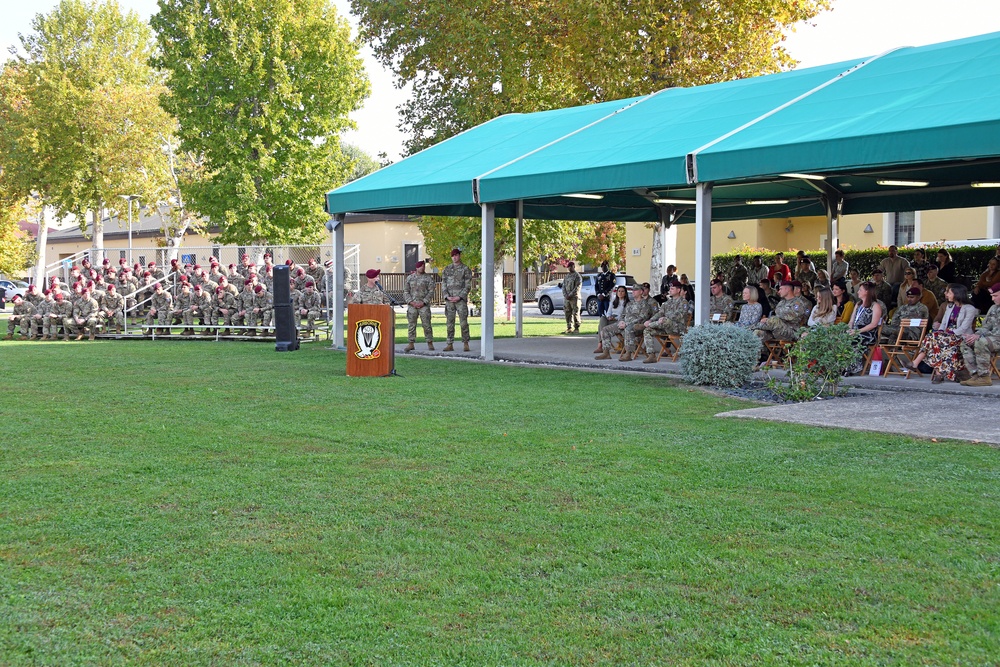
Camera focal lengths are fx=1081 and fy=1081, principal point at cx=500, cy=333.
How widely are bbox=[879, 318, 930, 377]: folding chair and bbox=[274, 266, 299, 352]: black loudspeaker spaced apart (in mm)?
10705

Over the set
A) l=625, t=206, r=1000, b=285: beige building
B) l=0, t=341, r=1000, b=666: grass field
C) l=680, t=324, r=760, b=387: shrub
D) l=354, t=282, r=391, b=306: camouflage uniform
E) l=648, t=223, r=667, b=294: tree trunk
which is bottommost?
l=0, t=341, r=1000, b=666: grass field

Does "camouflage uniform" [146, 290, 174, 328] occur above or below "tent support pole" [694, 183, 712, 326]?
below

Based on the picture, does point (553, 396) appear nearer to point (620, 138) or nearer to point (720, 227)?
point (620, 138)

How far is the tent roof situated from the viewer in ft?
39.6

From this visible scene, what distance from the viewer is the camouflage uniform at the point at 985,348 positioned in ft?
41.5

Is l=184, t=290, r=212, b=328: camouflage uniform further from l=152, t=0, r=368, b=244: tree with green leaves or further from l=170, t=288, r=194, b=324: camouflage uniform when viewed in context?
l=152, t=0, r=368, b=244: tree with green leaves

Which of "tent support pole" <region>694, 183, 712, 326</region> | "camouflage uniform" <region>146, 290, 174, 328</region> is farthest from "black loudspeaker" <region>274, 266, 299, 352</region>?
"tent support pole" <region>694, 183, 712, 326</region>

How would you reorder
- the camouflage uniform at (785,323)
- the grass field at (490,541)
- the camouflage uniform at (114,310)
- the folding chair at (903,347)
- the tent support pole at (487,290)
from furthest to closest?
1. the camouflage uniform at (114,310)
2. the tent support pole at (487,290)
3. the camouflage uniform at (785,323)
4. the folding chair at (903,347)
5. the grass field at (490,541)

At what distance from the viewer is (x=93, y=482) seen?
7434mm

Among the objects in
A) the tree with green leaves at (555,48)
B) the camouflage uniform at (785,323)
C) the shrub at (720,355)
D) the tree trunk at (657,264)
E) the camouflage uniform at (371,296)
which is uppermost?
the tree with green leaves at (555,48)

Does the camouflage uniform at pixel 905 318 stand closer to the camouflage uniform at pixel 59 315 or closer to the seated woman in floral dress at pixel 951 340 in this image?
the seated woman in floral dress at pixel 951 340

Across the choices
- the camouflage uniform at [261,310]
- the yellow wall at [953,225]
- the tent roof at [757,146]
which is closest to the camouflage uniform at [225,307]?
the camouflage uniform at [261,310]

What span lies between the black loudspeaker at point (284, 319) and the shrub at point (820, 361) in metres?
10.7

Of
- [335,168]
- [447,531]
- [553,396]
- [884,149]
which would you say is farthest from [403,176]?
[335,168]
